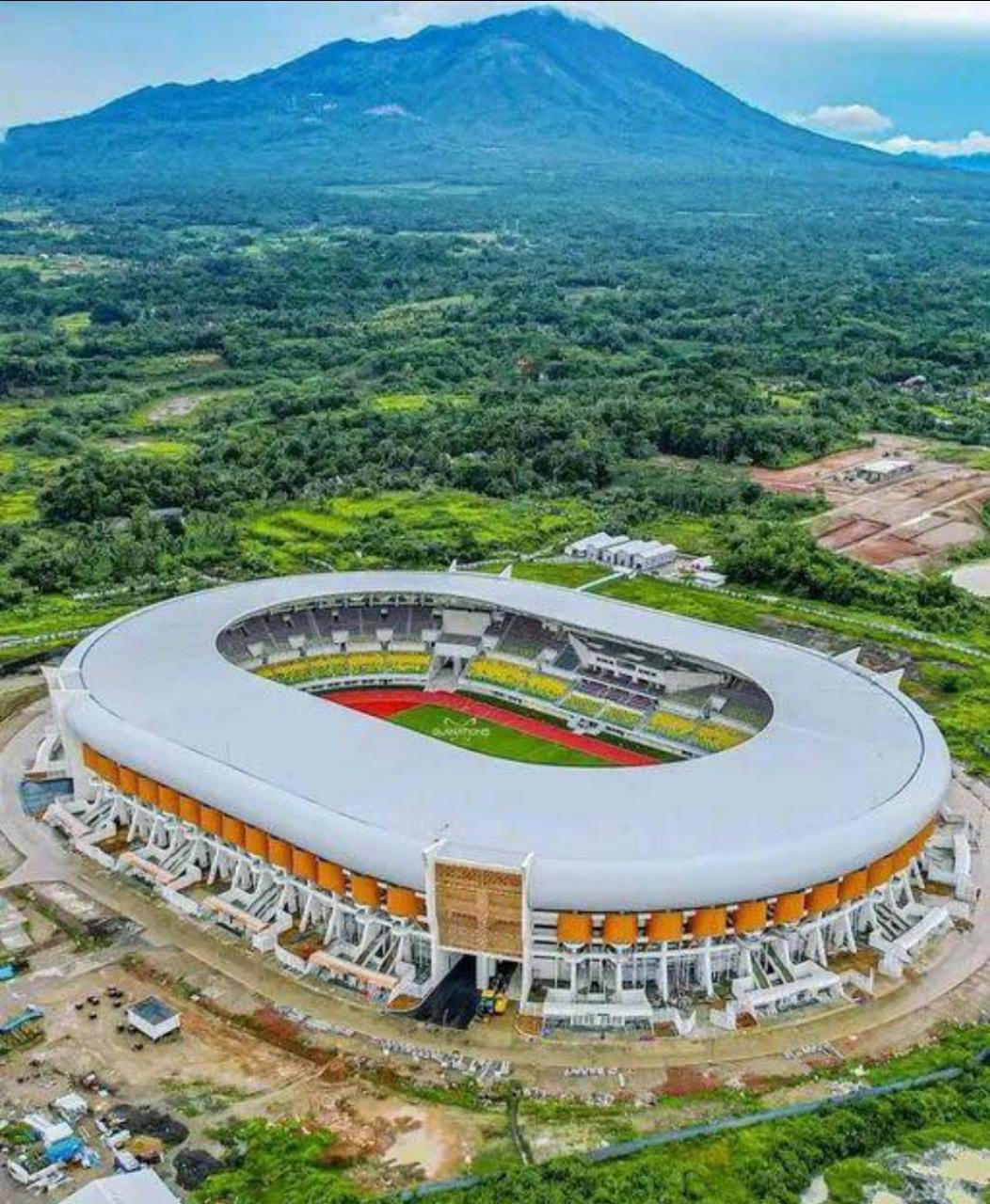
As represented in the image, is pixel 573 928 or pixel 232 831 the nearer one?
pixel 573 928

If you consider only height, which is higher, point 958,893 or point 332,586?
point 332,586

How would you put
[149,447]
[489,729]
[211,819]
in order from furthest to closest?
[149,447]
[489,729]
[211,819]

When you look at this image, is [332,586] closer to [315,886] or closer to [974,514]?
[315,886]

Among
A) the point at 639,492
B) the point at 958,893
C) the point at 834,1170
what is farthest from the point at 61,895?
the point at 639,492

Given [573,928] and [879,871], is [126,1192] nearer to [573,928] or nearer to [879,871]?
[573,928]

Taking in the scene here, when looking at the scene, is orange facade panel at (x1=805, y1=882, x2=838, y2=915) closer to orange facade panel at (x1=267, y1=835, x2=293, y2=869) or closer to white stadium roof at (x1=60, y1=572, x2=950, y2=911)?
white stadium roof at (x1=60, y1=572, x2=950, y2=911)

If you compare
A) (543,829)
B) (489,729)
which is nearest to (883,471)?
(489,729)
